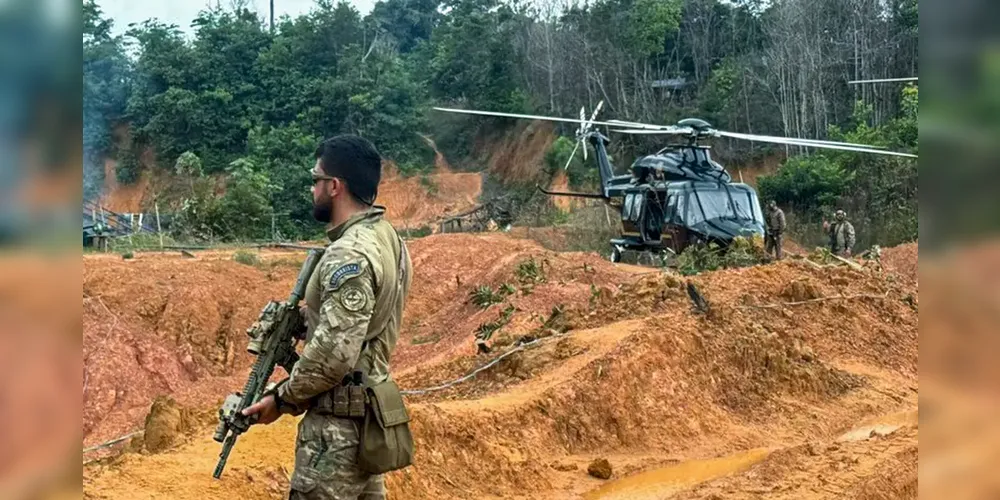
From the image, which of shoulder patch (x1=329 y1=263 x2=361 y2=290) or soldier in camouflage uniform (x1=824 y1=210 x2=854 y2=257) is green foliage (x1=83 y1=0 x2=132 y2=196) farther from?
shoulder patch (x1=329 y1=263 x2=361 y2=290)

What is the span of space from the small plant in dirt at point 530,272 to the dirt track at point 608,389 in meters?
0.17

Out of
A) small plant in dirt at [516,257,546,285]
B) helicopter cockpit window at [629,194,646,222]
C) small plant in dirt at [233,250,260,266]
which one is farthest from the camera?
small plant in dirt at [233,250,260,266]

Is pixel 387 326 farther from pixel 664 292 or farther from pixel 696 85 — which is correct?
pixel 696 85

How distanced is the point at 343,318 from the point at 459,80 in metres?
39.1

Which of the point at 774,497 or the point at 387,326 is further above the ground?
the point at 387,326

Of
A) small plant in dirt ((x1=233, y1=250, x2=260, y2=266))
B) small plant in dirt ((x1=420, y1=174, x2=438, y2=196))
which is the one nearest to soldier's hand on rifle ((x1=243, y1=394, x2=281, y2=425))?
small plant in dirt ((x1=233, y1=250, x2=260, y2=266))

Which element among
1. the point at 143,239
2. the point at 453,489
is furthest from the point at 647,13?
the point at 453,489

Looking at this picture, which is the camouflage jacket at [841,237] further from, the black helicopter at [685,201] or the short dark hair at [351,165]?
the short dark hair at [351,165]

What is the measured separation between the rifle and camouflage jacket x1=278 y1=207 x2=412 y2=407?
0.09m

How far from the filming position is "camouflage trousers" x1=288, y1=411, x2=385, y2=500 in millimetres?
3051

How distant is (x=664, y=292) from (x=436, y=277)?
323 inches

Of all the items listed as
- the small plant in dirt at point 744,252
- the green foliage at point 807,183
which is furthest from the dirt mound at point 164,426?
the green foliage at point 807,183

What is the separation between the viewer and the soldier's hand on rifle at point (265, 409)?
3.06 m

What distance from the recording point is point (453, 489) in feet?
20.8
